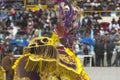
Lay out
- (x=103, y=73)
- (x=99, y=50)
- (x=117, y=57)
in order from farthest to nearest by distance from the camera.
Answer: (x=117, y=57) → (x=99, y=50) → (x=103, y=73)

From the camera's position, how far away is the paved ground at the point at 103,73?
1454 cm

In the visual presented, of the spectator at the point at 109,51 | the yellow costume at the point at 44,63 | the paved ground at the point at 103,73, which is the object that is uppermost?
the yellow costume at the point at 44,63

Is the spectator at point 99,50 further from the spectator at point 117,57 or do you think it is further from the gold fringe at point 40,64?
the gold fringe at point 40,64

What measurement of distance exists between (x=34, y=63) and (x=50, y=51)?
0.63 ft

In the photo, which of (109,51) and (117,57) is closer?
(109,51)

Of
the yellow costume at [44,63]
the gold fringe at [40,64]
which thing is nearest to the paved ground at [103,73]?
the yellow costume at [44,63]

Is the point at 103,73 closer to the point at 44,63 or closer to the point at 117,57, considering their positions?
the point at 117,57

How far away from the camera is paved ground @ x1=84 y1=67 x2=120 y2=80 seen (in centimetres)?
1454

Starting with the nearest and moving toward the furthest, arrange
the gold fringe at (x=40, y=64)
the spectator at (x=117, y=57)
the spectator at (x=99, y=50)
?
the gold fringe at (x=40, y=64)
the spectator at (x=99, y=50)
the spectator at (x=117, y=57)

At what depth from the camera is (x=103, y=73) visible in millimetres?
15422

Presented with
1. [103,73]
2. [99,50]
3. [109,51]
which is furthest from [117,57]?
[103,73]

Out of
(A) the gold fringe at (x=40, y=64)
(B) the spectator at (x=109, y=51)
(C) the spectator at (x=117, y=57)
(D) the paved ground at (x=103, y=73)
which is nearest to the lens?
(A) the gold fringe at (x=40, y=64)

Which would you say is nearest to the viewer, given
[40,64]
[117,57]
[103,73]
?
[40,64]

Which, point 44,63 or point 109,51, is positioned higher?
point 44,63
